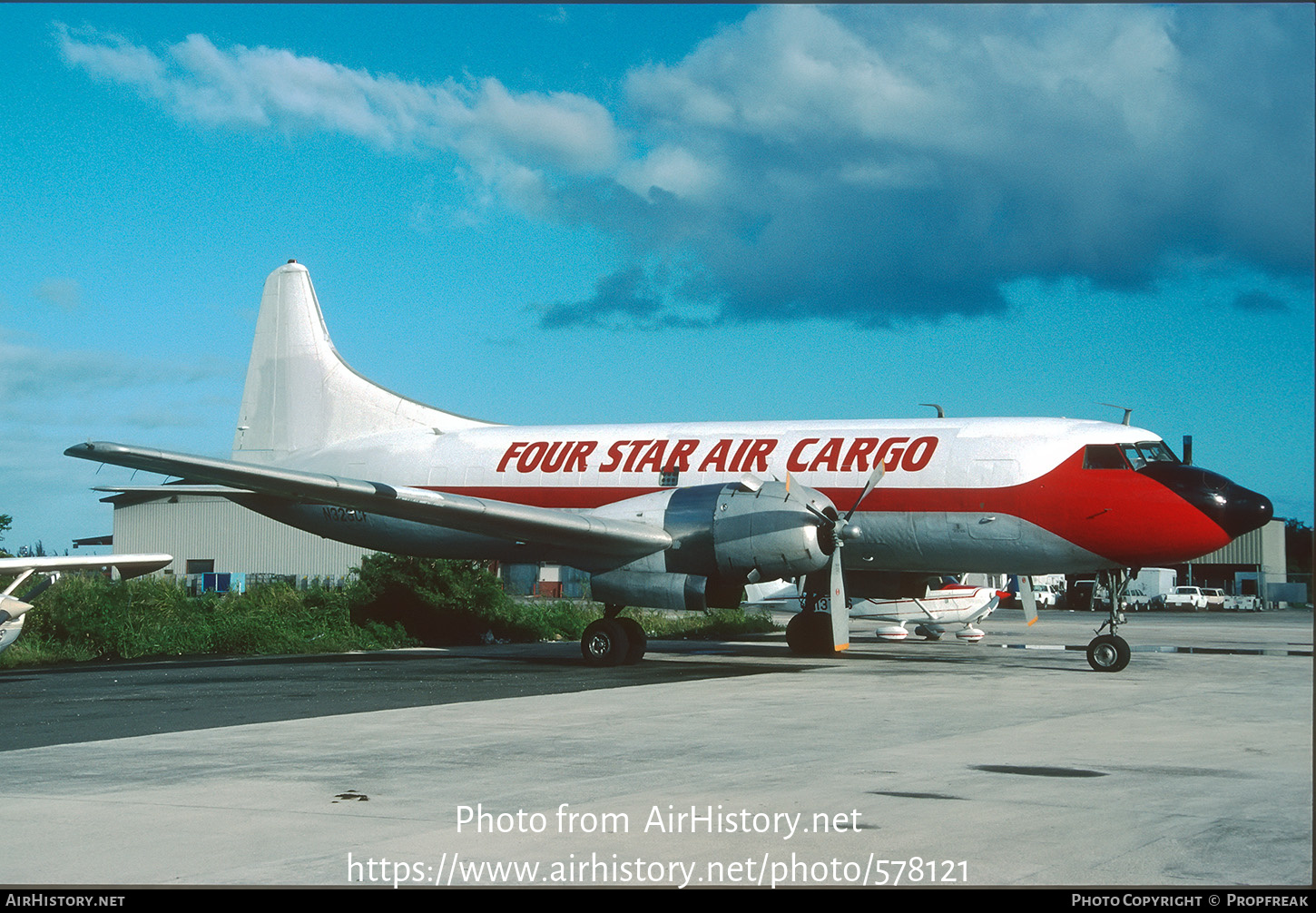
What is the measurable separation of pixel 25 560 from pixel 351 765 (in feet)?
30.3

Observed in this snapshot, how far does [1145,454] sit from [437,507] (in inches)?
425

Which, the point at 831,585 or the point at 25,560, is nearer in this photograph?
the point at 25,560

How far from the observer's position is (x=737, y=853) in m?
6.70

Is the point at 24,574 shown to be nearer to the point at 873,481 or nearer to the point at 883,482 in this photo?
the point at 873,481

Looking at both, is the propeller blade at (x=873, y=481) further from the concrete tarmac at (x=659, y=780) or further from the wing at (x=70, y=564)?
the wing at (x=70, y=564)

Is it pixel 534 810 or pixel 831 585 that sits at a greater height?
pixel 831 585

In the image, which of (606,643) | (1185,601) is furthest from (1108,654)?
(1185,601)

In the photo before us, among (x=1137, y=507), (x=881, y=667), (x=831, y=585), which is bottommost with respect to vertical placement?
(x=881, y=667)

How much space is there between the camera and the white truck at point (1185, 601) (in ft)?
195

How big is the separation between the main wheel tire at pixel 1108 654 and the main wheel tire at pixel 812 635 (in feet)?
18.4

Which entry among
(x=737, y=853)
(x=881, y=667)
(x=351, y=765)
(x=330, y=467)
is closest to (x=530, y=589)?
(x=330, y=467)

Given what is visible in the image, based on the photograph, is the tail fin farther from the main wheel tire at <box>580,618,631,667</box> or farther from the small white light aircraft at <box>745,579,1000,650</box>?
the small white light aircraft at <box>745,579,1000,650</box>
